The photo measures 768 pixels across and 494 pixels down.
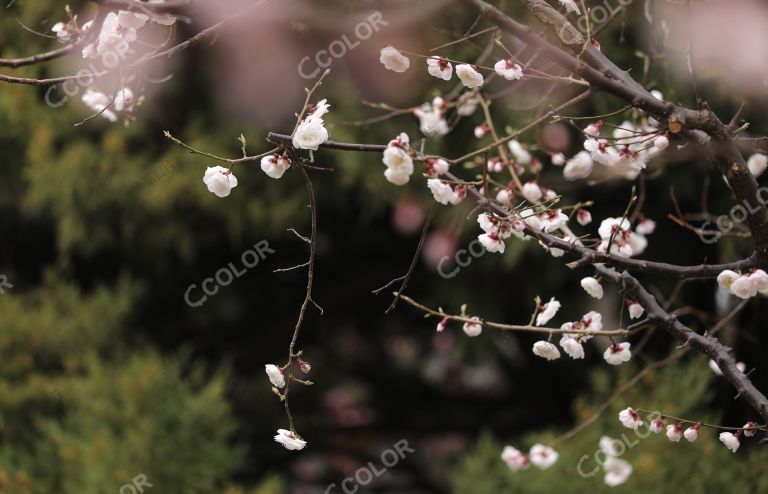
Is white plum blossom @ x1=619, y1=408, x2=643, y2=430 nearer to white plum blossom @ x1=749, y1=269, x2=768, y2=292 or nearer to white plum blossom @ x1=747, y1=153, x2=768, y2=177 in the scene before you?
white plum blossom @ x1=749, y1=269, x2=768, y2=292

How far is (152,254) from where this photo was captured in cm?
404

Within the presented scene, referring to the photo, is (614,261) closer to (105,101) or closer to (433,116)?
(433,116)

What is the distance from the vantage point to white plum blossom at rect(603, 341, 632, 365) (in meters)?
1.62

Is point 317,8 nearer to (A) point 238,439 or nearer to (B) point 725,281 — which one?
(B) point 725,281

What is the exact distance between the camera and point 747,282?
1.43m

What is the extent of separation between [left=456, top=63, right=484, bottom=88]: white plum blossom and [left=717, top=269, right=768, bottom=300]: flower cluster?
559 millimetres

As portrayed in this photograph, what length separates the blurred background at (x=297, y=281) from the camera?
9.46ft

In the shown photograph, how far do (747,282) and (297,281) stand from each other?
3.29m

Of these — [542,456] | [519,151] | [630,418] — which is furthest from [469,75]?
[542,456]

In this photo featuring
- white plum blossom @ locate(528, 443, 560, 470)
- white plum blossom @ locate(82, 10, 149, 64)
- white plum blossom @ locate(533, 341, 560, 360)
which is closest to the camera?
white plum blossom @ locate(533, 341, 560, 360)

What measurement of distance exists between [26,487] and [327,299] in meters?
1.89

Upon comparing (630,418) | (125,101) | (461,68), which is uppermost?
(461,68)

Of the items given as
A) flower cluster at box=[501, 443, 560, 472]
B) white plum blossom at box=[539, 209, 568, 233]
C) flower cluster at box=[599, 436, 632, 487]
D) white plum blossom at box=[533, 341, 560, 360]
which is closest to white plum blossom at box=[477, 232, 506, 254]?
white plum blossom at box=[539, 209, 568, 233]

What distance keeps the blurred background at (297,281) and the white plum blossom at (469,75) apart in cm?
75
